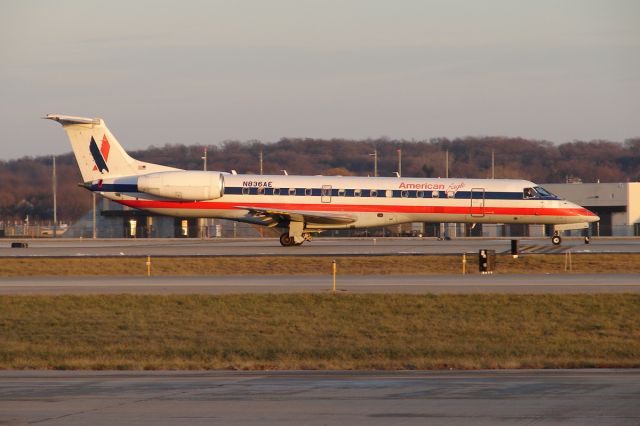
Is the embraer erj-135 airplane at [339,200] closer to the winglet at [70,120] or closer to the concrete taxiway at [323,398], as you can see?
the winglet at [70,120]

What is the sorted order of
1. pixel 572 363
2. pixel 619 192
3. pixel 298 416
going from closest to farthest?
pixel 298 416 < pixel 572 363 < pixel 619 192

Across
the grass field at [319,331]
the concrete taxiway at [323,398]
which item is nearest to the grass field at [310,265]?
the grass field at [319,331]

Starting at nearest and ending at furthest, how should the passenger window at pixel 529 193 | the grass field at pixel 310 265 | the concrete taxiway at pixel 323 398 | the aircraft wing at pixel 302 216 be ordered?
the concrete taxiway at pixel 323 398, the grass field at pixel 310 265, the aircraft wing at pixel 302 216, the passenger window at pixel 529 193

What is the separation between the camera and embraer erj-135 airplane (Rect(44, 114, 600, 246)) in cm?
5069

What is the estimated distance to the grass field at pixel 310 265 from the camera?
39750 millimetres

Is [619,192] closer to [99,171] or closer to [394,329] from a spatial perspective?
[99,171]

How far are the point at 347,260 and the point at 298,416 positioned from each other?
2768cm

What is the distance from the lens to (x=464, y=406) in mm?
13883

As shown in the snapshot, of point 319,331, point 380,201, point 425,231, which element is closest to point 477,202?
point 380,201

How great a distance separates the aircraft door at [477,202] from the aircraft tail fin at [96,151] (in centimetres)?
1556

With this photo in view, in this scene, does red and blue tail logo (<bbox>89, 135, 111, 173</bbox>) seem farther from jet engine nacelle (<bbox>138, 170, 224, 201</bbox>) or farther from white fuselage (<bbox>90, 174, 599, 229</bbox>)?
jet engine nacelle (<bbox>138, 170, 224, 201</bbox>)

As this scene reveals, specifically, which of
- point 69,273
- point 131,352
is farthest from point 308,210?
point 131,352

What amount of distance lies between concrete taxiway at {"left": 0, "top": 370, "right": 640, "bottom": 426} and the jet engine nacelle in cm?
3204

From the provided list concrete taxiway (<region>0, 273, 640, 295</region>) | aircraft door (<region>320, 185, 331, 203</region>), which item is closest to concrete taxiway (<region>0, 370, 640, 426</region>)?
concrete taxiway (<region>0, 273, 640, 295</region>)
